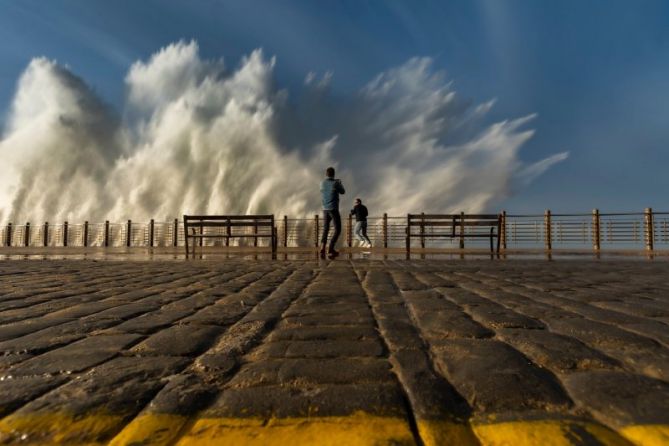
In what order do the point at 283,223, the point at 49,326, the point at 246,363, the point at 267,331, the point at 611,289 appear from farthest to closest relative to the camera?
the point at 283,223 → the point at 611,289 → the point at 49,326 → the point at 267,331 → the point at 246,363

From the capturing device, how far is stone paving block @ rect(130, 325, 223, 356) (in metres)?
1.84

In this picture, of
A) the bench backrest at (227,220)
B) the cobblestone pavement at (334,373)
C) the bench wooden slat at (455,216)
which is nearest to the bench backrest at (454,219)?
the bench wooden slat at (455,216)

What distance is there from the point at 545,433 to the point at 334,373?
2.27ft

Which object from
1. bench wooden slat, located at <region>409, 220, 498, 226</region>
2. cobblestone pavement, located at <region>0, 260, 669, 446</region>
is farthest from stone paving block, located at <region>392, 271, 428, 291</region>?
bench wooden slat, located at <region>409, 220, 498, 226</region>

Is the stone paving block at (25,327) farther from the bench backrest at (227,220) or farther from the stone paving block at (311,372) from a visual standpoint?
the bench backrest at (227,220)

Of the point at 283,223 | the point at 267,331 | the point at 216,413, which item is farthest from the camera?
the point at 283,223

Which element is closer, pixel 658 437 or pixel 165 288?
pixel 658 437

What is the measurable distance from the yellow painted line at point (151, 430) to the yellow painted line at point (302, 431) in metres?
0.04

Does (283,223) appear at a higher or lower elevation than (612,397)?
higher

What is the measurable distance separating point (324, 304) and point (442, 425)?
1.95m

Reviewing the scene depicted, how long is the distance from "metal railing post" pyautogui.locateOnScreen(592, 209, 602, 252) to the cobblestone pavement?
19.4m

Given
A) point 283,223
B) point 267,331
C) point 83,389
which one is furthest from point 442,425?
point 283,223

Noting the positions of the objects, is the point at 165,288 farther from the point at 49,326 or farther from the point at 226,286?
the point at 49,326

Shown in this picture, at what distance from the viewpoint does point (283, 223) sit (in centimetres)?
2588
